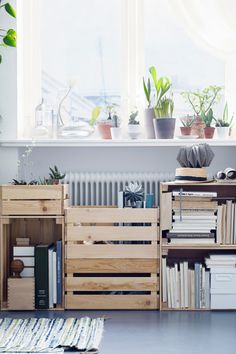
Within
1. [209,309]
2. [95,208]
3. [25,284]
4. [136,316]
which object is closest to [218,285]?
[209,309]

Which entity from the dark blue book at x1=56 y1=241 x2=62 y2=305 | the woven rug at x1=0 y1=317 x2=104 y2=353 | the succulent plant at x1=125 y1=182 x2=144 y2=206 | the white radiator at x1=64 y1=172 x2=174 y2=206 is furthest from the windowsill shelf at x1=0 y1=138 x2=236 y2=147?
the woven rug at x1=0 y1=317 x2=104 y2=353

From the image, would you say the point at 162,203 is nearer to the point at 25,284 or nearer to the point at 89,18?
the point at 25,284

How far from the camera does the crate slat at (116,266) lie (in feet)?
13.3

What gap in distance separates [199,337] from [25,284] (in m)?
1.13

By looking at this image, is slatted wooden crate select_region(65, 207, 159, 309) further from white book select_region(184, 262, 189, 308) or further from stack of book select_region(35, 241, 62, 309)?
white book select_region(184, 262, 189, 308)

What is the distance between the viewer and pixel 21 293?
404 centimetres

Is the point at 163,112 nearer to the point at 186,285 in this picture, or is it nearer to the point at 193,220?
the point at 193,220

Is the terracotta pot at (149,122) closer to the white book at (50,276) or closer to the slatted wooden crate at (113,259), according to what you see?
the slatted wooden crate at (113,259)

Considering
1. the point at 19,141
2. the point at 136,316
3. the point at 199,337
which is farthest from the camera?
the point at 19,141

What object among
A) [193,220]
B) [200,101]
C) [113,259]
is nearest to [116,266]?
[113,259]

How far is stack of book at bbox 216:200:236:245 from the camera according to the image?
407 centimetres

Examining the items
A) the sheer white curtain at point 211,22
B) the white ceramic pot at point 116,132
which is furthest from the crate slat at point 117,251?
the sheer white curtain at point 211,22

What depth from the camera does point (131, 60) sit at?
181 inches

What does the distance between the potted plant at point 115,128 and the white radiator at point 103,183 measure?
0.82 ft
